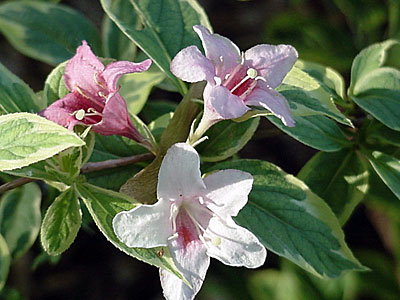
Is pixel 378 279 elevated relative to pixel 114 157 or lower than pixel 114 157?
lower

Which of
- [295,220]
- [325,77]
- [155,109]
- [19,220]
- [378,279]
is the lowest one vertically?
[378,279]

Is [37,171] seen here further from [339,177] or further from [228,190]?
[339,177]

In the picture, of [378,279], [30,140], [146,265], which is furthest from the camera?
[146,265]

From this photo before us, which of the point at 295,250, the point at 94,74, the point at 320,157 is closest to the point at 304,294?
the point at 320,157

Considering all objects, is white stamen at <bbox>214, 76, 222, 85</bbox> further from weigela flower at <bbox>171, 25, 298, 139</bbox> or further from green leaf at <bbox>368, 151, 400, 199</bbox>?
green leaf at <bbox>368, 151, 400, 199</bbox>

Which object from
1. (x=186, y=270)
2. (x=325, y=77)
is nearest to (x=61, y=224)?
(x=186, y=270)
